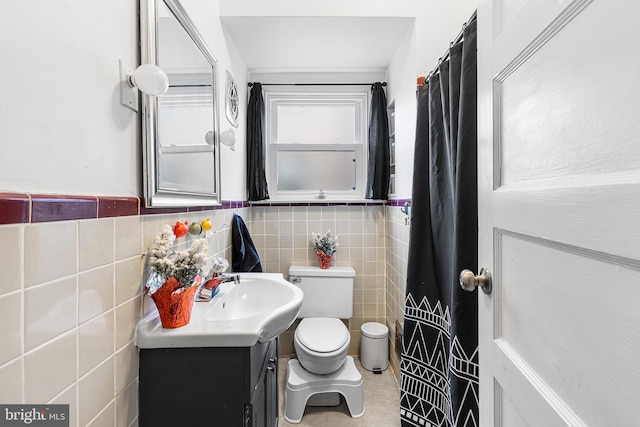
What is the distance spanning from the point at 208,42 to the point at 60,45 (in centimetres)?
99

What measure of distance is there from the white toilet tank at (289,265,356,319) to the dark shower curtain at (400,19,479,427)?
2.59ft

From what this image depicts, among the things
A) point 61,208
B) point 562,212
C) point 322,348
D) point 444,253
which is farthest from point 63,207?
point 322,348

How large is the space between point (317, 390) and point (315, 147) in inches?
67.8

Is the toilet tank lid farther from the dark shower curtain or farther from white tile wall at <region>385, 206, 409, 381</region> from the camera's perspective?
the dark shower curtain

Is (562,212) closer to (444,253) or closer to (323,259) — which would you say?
(444,253)

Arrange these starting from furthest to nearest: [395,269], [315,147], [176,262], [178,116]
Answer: [315,147], [395,269], [178,116], [176,262]

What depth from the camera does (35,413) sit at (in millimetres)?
528

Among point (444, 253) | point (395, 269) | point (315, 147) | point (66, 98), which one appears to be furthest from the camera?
point (315, 147)

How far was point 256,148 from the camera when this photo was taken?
85.5 inches

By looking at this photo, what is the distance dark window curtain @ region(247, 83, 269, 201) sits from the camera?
2.16 m

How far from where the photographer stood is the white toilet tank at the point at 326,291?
2.10 meters

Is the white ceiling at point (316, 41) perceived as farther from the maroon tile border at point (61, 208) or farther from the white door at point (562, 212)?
the maroon tile border at point (61, 208)

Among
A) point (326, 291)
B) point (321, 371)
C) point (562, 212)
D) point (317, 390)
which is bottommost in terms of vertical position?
point (317, 390)

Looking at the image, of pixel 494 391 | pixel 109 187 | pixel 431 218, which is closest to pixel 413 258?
pixel 431 218
